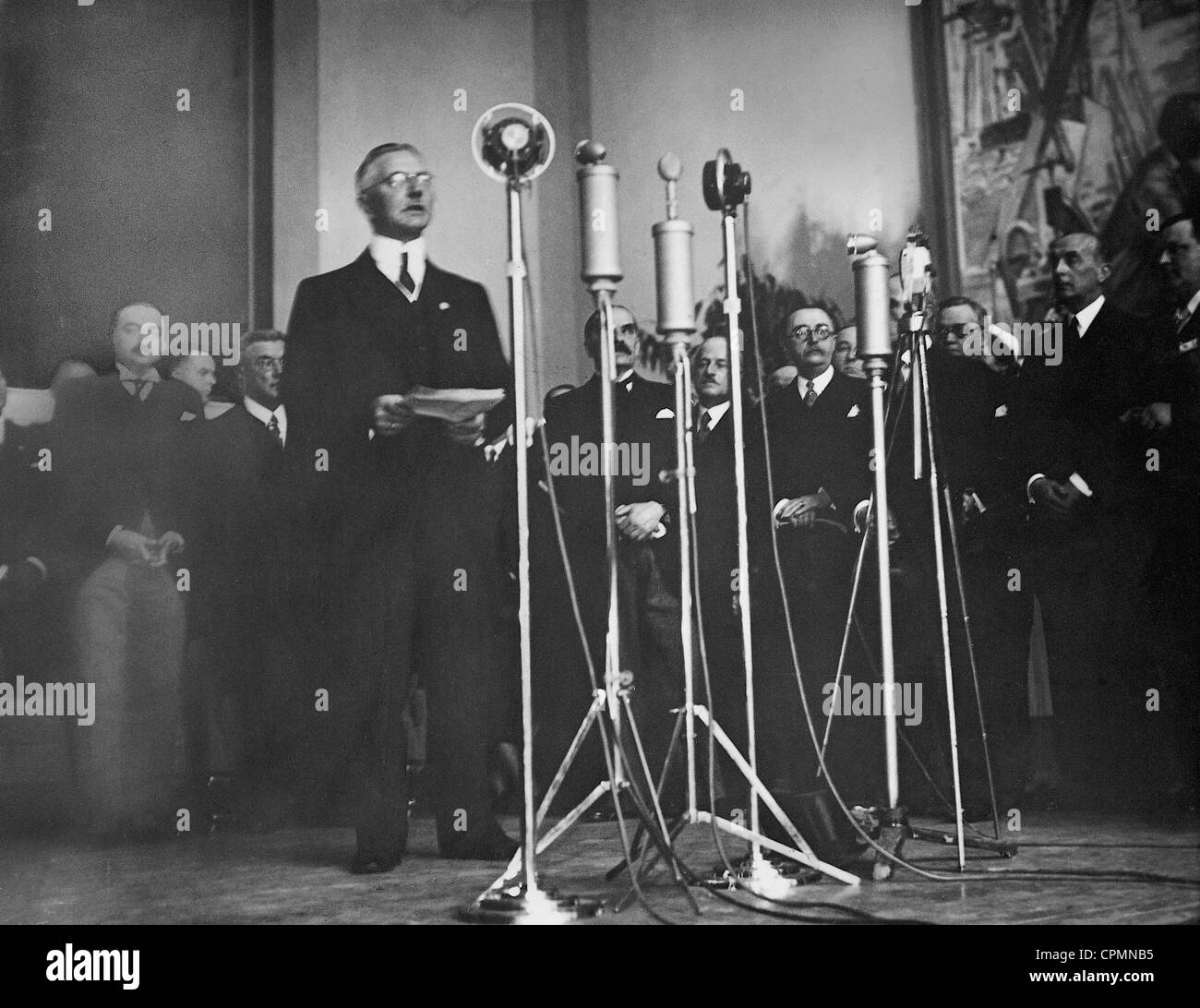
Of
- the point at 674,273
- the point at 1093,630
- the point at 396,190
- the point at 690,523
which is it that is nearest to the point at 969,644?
the point at 1093,630

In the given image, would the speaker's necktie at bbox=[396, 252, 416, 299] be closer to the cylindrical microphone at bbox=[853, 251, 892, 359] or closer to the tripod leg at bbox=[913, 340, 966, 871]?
the cylindrical microphone at bbox=[853, 251, 892, 359]

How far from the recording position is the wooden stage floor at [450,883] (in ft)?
10.5

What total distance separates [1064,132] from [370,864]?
2.71 m

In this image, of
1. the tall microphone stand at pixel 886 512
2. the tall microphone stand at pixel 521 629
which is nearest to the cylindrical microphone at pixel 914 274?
the tall microphone stand at pixel 886 512

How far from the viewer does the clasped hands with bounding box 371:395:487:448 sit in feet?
11.9

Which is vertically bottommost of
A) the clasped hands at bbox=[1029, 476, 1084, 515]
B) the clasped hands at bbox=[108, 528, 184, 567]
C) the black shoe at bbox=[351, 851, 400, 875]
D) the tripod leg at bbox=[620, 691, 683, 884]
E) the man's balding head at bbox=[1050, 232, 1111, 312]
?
the black shoe at bbox=[351, 851, 400, 875]

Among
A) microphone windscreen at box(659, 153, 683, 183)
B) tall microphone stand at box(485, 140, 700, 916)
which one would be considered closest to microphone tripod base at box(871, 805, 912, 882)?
tall microphone stand at box(485, 140, 700, 916)

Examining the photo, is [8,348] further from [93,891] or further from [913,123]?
[913,123]

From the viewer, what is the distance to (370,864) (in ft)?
11.2

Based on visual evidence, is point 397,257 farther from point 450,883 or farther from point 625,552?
point 450,883

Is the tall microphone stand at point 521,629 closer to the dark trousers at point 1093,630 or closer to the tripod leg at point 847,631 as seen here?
the tripod leg at point 847,631

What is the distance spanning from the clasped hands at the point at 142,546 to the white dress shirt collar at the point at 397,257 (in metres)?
0.93

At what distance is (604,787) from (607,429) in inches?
35.0

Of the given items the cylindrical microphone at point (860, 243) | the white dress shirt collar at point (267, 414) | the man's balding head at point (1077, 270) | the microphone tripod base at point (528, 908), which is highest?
the cylindrical microphone at point (860, 243)
